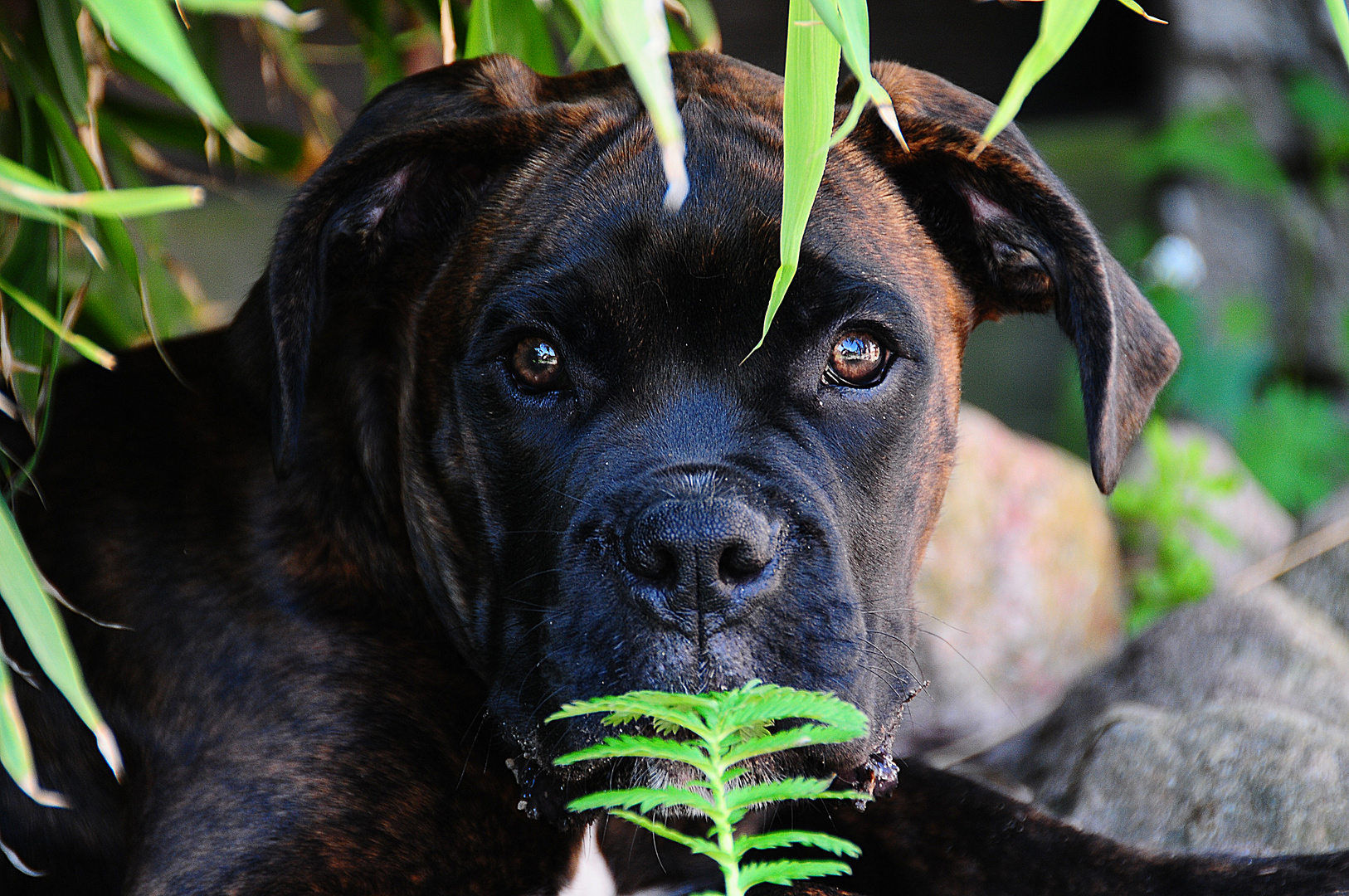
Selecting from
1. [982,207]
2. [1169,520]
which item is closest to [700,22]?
[982,207]

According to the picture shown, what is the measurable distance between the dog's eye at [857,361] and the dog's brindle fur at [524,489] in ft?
0.08

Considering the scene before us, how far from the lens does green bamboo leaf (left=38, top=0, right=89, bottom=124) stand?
2.50 meters

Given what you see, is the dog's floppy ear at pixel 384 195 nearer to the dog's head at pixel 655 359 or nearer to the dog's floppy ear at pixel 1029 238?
the dog's head at pixel 655 359

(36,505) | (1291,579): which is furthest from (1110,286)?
(1291,579)

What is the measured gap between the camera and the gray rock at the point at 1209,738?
285 centimetres

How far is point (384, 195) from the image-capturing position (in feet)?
8.02

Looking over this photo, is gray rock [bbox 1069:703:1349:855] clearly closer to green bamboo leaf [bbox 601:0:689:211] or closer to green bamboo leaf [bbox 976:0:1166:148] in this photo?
green bamboo leaf [bbox 976:0:1166:148]

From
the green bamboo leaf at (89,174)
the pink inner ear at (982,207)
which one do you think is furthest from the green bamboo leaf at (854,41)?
the green bamboo leaf at (89,174)

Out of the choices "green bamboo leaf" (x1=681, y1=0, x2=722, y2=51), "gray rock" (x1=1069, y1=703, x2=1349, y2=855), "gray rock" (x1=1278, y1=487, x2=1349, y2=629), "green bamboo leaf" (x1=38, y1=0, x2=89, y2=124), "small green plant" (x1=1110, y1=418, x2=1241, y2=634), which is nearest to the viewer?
"green bamboo leaf" (x1=38, y1=0, x2=89, y2=124)

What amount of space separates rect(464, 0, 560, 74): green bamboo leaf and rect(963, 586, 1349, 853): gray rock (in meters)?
2.16

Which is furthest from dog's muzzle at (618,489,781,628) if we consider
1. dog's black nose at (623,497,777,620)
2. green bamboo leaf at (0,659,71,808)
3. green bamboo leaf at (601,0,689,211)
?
green bamboo leaf at (0,659,71,808)

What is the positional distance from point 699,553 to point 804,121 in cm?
63

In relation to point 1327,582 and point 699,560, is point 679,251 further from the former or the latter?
point 1327,582

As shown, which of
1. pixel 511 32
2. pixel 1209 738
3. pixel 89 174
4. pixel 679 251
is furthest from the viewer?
pixel 511 32
